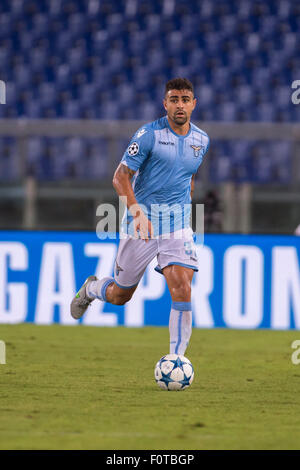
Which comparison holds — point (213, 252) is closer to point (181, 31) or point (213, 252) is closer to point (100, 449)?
point (100, 449)

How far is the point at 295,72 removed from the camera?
49.7 feet

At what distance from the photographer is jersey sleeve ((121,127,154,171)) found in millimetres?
6406

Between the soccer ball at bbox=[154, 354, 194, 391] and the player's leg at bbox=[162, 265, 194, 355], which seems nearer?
the soccer ball at bbox=[154, 354, 194, 391]

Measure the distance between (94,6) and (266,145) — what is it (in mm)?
5136

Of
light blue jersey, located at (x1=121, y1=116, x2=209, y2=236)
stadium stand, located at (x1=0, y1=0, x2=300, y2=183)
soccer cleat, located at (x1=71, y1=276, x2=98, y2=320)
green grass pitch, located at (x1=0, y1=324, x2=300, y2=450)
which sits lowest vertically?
green grass pitch, located at (x1=0, y1=324, x2=300, y2=450)

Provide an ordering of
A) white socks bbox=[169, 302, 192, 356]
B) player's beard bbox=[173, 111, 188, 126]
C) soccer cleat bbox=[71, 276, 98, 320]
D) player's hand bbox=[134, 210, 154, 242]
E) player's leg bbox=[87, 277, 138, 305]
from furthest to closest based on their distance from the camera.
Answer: soccer cleat bbox=[71, 276, 98, 320] → player's leg bbox=[87, 277, 138, 305] → player's beard bbox=[173, 111, 188, 126] → white socks bbox=[169, 302, 192, 356] → player's hand bbox=[134, 210, 154, 242]

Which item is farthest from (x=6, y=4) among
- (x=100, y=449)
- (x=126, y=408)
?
(x=100, y=449)

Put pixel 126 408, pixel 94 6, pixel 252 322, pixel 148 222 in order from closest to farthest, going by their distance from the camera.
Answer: pixel 126 408, pixel 148 222, pixel 252 322, pixel 94 6

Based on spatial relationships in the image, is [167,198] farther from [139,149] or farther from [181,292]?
[181,292]

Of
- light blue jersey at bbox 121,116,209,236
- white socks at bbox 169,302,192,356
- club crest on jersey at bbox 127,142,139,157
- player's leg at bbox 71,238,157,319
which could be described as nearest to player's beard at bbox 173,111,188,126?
light blue jersey at bbox 121,116,209,236

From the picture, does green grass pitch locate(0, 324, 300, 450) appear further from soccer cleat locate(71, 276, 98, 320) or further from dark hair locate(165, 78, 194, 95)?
dark hair locate(165, 78, 194, 95)

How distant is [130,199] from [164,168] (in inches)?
17.8

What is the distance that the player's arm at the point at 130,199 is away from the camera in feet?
20.2

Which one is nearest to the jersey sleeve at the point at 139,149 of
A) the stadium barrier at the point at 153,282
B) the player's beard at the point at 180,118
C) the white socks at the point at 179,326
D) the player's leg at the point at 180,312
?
the player's beard at the point at 180,118
